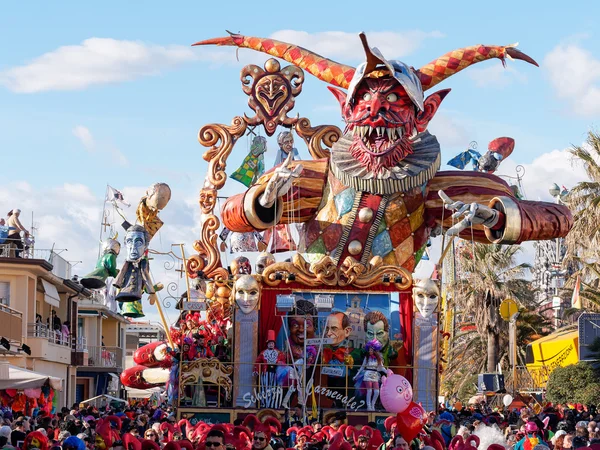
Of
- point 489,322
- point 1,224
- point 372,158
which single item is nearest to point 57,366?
point 1,224

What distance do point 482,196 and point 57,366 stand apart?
24.3 metres

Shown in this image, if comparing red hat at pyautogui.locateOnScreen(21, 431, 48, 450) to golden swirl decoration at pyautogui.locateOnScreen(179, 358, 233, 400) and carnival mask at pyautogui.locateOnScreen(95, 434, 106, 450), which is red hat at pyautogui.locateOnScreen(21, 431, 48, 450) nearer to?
carnival mask at pyautogui.locateOnScreen(95, 434, 106, 450)

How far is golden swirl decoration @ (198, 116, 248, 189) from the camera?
2512cm

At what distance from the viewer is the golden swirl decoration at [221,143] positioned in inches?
989

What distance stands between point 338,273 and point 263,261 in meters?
1.62

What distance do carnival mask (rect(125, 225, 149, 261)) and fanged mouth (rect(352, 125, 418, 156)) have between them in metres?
4.97

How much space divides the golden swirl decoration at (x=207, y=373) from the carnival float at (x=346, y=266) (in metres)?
0.03

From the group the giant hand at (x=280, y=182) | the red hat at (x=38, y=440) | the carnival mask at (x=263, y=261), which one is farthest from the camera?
the carnival mask at (x=263, y=261)

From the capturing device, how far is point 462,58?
2392 cm

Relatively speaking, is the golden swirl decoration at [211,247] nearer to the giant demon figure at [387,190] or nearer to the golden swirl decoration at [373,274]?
the giant demon figure at [387,190]

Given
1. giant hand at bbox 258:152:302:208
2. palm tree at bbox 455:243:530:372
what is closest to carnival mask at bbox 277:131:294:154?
giant hand at bbox 258:152:302:208

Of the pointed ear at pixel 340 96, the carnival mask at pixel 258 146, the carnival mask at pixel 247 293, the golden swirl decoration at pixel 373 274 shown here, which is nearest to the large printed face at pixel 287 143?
the carnival mask at pixel 258 146

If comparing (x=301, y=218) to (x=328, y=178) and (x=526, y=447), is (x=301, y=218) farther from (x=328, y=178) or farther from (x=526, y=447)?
(x=526, y=447)

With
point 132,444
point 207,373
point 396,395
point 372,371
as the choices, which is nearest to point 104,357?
point 207,373
